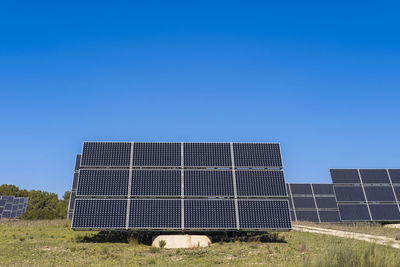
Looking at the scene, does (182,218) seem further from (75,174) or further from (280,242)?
(75,174)

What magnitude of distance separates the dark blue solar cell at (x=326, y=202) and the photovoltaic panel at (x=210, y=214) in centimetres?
2611

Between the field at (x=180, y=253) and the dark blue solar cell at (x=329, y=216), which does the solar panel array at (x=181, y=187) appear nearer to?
the field at (x=180, y=253)

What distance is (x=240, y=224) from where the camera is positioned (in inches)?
640

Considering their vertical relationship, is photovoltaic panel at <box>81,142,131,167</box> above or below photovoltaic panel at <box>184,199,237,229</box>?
above

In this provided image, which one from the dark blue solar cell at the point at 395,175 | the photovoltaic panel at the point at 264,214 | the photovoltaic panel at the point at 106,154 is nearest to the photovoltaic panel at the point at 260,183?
the photovoltaic panel at the point at 264,214

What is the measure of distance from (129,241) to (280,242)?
9.08 metres

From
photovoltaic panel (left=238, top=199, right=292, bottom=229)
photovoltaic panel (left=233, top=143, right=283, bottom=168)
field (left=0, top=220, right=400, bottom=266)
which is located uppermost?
photovoltaic panel (left=233, top=143, right=283, bottom=168)

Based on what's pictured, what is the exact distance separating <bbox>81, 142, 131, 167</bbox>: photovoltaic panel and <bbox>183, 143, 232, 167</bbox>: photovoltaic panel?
4068mm

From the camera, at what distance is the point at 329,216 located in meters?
36.5

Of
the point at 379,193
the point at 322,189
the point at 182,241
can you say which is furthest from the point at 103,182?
the point at 322,189

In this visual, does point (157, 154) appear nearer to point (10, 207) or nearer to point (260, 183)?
point (260, 183)

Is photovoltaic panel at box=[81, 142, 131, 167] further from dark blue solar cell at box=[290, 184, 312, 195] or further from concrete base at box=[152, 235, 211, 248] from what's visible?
dark blue solar cell at box=[290, 184, 312, 195]

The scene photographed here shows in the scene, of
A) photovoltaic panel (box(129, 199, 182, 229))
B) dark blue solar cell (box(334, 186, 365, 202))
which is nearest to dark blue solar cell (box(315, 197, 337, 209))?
dark blue solar cell (box(334, 186, 365, 202))

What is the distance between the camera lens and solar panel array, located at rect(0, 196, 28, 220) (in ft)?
169
